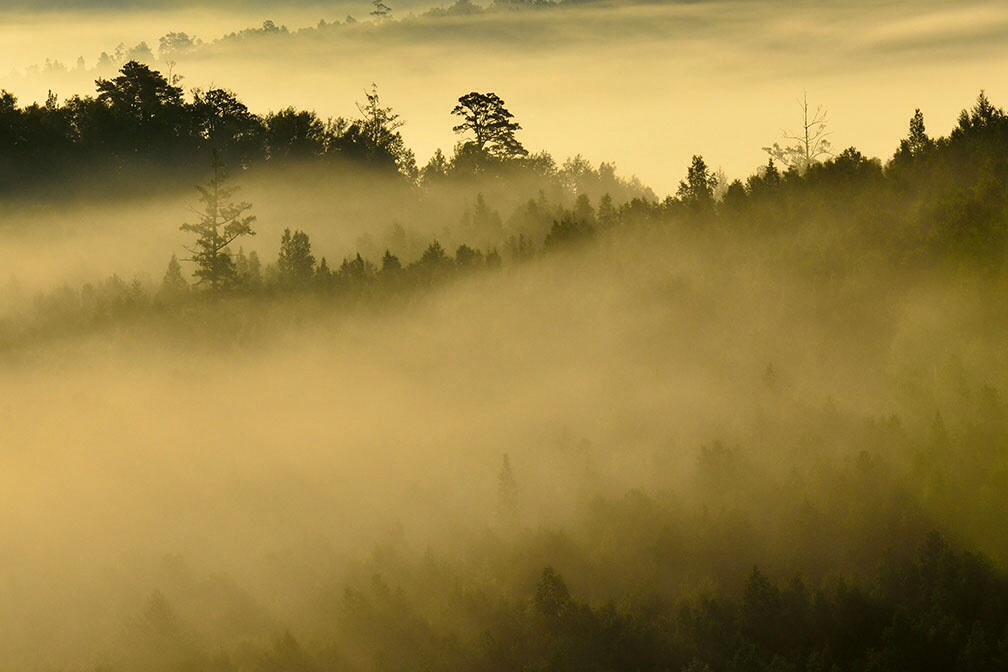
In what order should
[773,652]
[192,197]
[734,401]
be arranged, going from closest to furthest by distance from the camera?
[773,652] → [734,401] → [192,197]

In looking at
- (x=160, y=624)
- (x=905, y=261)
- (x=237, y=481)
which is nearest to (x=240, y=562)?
(x=160, y=624)

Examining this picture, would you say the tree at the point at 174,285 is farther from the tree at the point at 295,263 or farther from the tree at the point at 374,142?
the tree at the point at 374,142

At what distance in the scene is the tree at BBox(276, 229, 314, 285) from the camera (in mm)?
113812

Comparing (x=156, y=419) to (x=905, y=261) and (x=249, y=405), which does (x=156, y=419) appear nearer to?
(x=249, y=405)

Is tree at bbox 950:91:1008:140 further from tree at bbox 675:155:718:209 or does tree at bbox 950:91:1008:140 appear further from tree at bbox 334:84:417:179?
tree at bbox 334:84:417:179

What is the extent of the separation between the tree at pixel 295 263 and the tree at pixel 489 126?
27.7m

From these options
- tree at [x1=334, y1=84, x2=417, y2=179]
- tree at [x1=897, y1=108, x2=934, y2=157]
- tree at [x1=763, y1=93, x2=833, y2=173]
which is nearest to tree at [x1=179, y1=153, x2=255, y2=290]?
tree at [x1=334, y1=84, x2=417, y2=179]

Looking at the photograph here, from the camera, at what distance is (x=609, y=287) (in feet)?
326

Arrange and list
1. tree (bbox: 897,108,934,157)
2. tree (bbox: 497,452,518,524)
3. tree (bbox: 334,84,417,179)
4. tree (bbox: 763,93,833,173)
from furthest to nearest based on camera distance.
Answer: tree (bbox: 334,84,417,179) < tree (bbox: 763,93,833,173) < tree (bbox: 897,108,934,157) < tree (bbox: 497,452,518,524)

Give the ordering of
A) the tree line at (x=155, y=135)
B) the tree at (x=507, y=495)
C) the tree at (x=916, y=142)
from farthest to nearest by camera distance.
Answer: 1. the tree line at (x=155, y=135)
2. the tree at (x=916, y=142)
3. the tree at (x=507, y=495)

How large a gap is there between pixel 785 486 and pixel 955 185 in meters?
18.4

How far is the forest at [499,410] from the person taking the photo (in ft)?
227

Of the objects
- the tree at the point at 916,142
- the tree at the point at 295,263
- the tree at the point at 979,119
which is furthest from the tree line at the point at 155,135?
the tree at the point at 979,119

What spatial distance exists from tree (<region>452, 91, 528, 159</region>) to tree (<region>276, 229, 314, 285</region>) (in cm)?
2772
